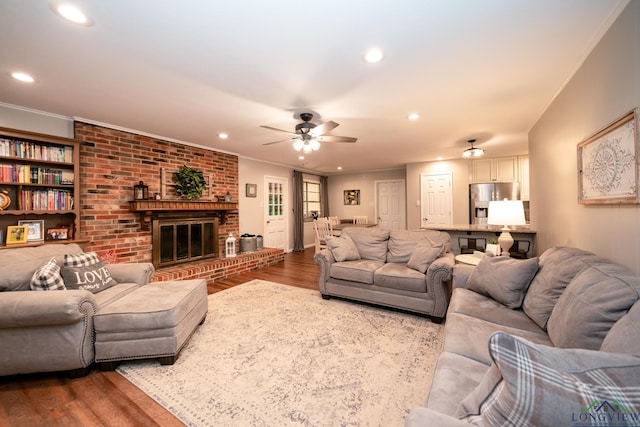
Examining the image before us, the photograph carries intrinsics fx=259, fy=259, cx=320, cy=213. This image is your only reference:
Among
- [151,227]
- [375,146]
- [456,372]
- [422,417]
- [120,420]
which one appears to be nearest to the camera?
[422,417]

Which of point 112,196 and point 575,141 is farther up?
point 575,141

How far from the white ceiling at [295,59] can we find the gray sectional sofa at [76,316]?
167 cm

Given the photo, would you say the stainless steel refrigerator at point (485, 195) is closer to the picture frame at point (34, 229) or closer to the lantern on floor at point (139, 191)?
the lantern on floor at point (139, 191)

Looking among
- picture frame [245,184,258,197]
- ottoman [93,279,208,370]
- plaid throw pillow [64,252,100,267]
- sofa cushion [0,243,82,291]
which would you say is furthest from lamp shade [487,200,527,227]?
picture frame [245,184,258,197]

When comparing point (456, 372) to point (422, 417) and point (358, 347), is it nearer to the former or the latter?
point (422, 417)

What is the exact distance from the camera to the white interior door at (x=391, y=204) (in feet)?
25.1

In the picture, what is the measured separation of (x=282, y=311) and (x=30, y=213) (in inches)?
121

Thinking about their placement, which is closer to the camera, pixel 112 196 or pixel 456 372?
pixel 456 372

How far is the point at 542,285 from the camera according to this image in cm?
173

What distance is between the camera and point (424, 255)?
3.00m

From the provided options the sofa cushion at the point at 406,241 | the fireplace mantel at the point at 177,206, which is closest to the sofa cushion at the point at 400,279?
the sofa cushion at the point at 406,241

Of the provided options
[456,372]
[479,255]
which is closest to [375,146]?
[479,255]

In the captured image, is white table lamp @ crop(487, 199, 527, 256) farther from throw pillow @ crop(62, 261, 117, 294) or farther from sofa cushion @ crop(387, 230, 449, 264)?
throw pillow @ crop(62, 261, 117, 294)

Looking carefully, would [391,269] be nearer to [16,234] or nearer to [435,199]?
[435,199]
